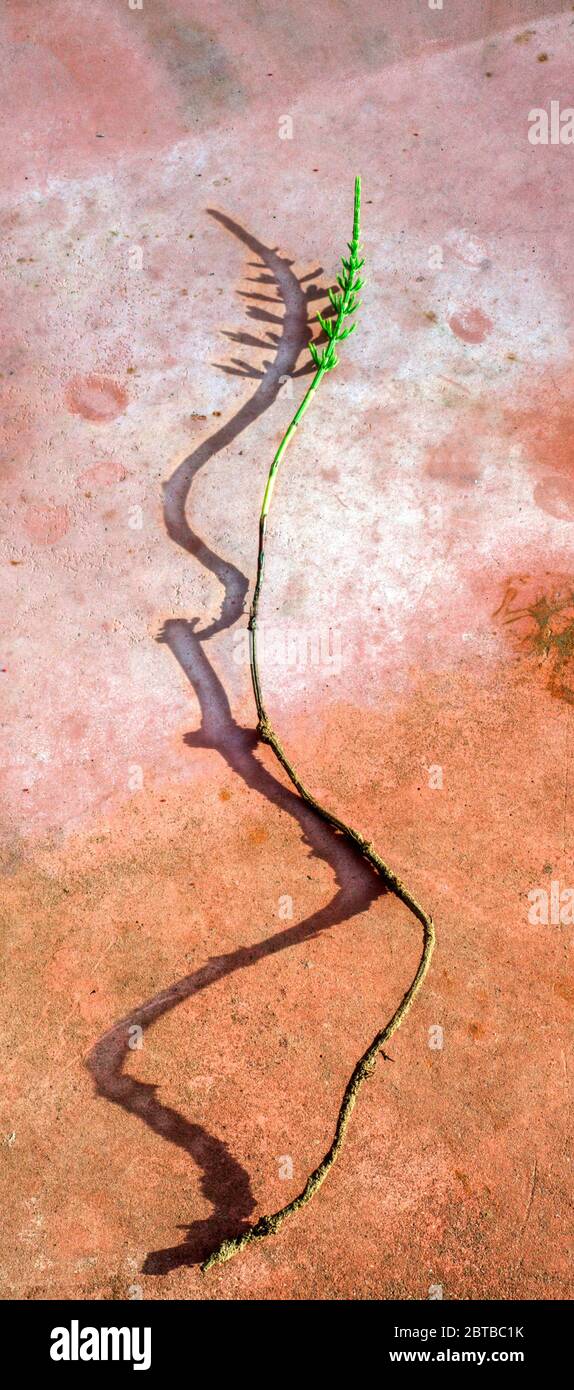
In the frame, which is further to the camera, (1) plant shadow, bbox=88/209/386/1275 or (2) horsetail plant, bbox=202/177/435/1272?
(1) plant shadow, bbox=88/209/386/1275

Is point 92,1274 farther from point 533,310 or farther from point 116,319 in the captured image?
point 533,310

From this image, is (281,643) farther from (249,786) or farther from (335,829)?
(335,829)

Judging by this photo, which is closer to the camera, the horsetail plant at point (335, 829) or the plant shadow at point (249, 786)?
the horsetail plant at point (335, 829)

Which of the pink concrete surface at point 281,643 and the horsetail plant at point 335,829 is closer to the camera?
the horsetail plant at point 335,829

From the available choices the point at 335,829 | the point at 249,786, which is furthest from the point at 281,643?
the point at 335,829

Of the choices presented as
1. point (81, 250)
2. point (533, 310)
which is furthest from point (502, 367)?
point (81, 250)
